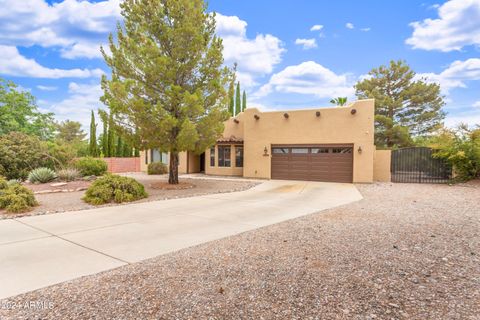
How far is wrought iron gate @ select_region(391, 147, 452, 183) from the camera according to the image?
1609 cm

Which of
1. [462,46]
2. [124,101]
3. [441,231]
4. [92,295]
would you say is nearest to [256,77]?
[462,46]

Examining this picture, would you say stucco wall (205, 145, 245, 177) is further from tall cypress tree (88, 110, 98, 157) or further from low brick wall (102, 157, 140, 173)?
tall cypress tree (88, 110, 98, 157)

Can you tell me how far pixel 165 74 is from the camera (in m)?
12.1

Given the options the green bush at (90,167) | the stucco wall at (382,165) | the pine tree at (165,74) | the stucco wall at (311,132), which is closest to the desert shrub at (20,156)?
the green bush at (90,167)

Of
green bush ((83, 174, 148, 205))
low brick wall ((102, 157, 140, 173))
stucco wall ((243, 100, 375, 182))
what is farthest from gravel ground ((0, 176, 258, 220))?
low brick wall ((102, 157, 140, 173))

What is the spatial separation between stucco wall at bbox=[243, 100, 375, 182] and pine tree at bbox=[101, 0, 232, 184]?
619cm

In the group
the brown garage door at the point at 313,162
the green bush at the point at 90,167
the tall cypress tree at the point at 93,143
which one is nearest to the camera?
the green bush at the point at 90,167

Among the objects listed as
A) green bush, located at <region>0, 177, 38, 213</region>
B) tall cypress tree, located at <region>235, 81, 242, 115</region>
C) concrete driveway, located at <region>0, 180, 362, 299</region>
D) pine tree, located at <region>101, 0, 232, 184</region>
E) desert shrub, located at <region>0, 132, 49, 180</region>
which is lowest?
concrete driveway, located at <region>0, 180, 362, 299</region>

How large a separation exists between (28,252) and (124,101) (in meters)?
8.15

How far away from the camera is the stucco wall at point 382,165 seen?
1725cm

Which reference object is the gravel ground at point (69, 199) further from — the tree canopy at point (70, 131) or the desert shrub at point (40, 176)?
the tree canopy at point (70, 131)

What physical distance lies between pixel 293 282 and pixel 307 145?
48.4ft

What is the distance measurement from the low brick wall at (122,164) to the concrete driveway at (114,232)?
17638 millimetres

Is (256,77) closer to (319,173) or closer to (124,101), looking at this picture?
(319,173)
